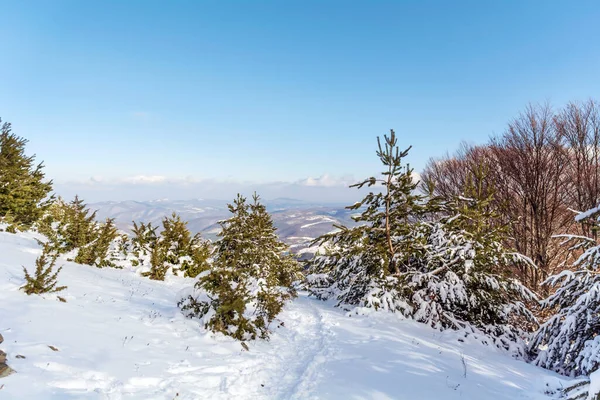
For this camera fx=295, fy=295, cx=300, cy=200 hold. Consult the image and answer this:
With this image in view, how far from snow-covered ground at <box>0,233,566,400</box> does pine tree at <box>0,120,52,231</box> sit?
6.84 m

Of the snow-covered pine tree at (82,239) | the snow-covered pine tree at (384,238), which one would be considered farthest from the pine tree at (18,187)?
the snow-covered pine tree at (384,238)

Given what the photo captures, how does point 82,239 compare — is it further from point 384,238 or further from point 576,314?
point 576,314

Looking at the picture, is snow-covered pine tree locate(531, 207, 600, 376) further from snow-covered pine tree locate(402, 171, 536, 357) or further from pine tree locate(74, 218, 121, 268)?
pine tree locate(74, 218, 121, 268)

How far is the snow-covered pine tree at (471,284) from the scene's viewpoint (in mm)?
9086

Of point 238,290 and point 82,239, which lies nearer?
point 238,290

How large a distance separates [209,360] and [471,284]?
817cm

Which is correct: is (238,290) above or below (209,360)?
above

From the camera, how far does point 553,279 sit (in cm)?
577

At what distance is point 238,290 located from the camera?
7.72 metres

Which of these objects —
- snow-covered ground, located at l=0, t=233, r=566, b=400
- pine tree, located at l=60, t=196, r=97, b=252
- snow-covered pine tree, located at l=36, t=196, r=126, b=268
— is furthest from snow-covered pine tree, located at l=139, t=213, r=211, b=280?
snow-covered ground, located at l=0, t=233, r=566, b=400

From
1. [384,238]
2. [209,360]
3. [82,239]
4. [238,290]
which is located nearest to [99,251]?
[82,239]

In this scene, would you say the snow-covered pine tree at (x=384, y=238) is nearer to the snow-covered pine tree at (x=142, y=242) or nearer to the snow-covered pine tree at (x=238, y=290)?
the snow-covered pine tree at (x=238, y=290)

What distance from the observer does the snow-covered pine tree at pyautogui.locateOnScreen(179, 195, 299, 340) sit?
7.42 metres

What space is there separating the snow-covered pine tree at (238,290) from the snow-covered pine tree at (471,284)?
483cm
